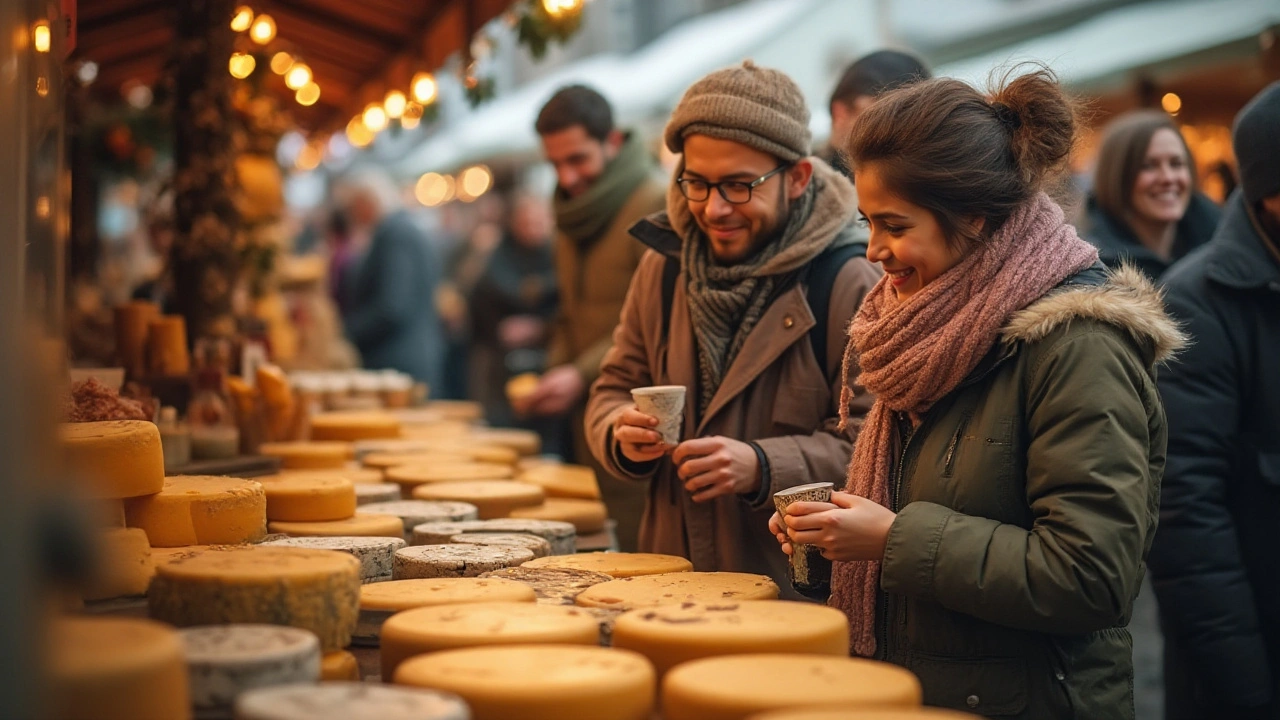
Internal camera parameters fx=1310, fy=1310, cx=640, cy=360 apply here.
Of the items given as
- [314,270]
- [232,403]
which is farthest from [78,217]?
[232,403]

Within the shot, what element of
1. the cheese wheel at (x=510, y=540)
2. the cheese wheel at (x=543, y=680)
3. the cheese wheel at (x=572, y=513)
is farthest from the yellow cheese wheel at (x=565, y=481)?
the cheese wheel at (x=543, y=680)

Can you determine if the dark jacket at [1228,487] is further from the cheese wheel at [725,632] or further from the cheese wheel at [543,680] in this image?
the cheese wheel at [543,680]

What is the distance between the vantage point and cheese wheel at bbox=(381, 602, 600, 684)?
6.92 ft

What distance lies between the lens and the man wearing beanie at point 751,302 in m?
3.22

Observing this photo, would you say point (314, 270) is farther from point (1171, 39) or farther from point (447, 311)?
point (1171, 39)

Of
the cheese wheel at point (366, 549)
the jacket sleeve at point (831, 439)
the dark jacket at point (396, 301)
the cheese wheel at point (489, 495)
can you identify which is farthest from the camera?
the dark jacket at point (396, 301)

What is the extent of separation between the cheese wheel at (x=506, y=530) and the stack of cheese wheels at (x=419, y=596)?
564 mm

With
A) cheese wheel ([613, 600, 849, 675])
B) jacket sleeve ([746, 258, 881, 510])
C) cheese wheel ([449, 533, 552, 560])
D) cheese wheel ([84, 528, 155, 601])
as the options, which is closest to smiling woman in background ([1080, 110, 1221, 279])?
jacket sleeve ([746, 258, 881, 510])

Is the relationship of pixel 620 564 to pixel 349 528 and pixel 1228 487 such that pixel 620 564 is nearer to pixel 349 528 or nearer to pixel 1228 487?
pixel 349 528

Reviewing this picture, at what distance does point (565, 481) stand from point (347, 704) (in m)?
2.69

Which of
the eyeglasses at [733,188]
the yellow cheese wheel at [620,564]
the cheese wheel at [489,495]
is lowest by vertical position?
the yellow cheese wheel at [620,564]

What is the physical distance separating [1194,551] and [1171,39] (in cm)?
505

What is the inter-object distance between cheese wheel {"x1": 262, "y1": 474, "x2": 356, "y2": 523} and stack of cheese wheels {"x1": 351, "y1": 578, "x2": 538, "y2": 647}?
69 centimetres

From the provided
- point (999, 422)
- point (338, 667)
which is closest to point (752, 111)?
point (999, 422)
